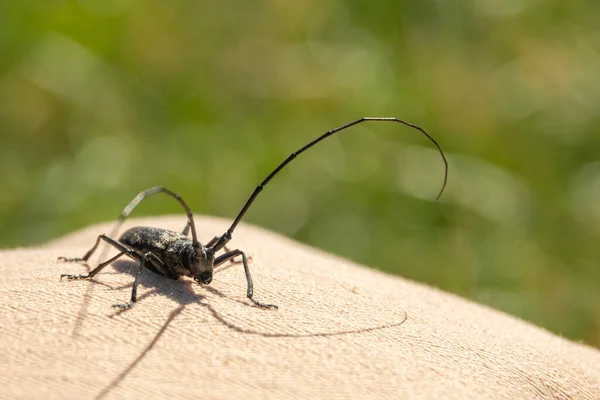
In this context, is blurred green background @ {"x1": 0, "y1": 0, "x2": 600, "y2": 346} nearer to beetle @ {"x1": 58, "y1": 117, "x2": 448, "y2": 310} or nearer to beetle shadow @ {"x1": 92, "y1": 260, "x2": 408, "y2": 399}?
beetle @ {"x1": 58, "y1": 117, "x2": 448, "y2": 310}

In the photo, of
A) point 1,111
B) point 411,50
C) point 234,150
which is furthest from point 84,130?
point 411,50

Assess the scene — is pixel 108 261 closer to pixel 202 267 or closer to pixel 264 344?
pixel 202 267

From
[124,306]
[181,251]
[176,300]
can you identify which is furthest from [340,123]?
[124,306]

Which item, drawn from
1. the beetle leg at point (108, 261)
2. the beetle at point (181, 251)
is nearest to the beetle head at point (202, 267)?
the beetle at point (181, 251)

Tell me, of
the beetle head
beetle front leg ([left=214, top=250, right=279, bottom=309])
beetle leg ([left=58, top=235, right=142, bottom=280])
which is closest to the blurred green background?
beetle leg ([left=58, top=235, right=142, bottom=280])

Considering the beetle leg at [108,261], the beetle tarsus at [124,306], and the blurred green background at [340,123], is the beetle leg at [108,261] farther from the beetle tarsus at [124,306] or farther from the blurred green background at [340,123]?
the blurred green background at [340,123]
